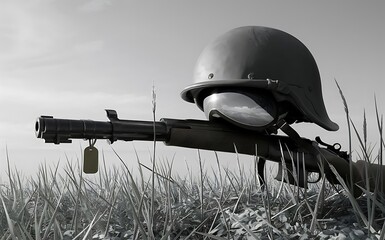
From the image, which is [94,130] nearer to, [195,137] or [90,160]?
[90,160]

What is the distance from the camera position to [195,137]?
3379mm

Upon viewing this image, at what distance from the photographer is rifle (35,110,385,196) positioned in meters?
2.88

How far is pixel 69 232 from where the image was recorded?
2.58m

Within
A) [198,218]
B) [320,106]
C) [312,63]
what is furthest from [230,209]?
[312,63]

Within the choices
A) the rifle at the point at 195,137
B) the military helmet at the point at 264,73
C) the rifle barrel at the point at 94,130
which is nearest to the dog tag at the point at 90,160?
the rifle at the point at 195,137

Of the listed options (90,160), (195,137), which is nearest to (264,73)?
(195,137)

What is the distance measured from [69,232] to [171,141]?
3.47 feet

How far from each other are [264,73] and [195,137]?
31.3 inches

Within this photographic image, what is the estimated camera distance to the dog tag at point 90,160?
2857mm

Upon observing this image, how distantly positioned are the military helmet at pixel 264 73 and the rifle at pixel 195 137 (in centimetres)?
25

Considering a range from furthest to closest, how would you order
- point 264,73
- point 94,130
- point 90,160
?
point 264,73, point 94,130, point 90,160

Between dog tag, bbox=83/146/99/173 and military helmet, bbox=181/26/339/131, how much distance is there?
3.45 ft

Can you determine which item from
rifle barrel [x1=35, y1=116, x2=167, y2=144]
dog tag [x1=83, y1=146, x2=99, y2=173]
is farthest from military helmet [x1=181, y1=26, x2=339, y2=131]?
dog tag [x1=83, y1=146, x2=99, y2=173]

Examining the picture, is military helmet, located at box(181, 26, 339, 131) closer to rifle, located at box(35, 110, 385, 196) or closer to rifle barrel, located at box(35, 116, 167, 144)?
rifle, located at box(35, 110, 385, 196)
